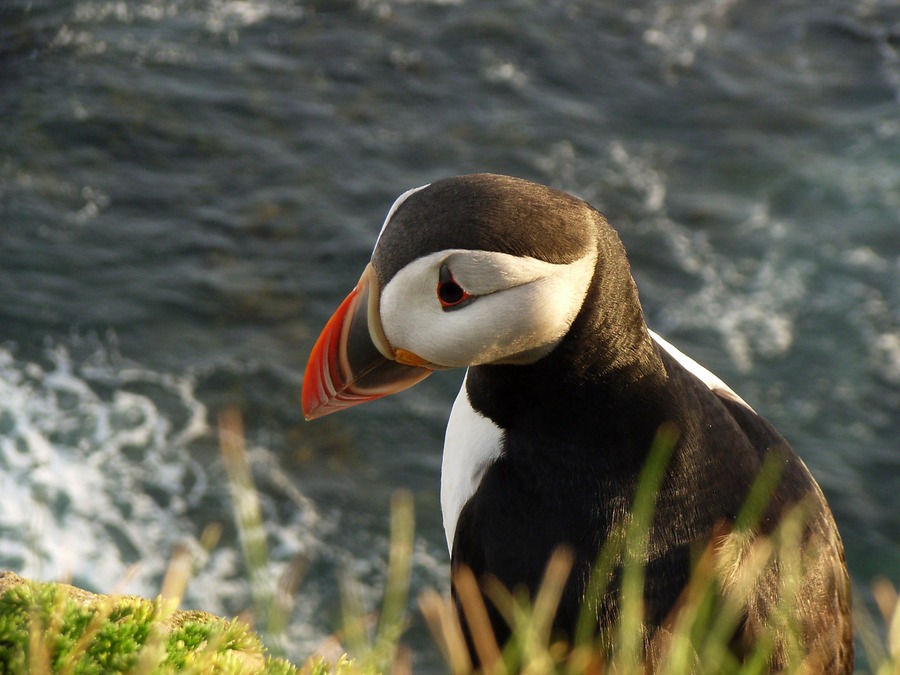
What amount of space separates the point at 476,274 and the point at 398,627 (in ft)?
3.48

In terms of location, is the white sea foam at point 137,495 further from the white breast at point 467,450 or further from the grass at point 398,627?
the grass at point 398,627

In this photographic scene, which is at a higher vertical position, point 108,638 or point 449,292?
point 449,292

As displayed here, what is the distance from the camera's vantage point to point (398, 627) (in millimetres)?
2650

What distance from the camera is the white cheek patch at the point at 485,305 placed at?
3260mm

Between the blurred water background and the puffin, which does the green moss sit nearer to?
the puffin

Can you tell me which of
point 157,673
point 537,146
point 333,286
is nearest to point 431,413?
point 333,286

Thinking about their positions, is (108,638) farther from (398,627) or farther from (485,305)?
(485,305)

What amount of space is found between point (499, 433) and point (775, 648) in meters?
1.13

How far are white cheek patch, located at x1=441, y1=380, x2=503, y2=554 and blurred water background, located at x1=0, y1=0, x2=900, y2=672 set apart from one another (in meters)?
3.77

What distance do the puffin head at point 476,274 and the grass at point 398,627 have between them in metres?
0.60

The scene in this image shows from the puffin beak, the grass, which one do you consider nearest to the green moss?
the grass

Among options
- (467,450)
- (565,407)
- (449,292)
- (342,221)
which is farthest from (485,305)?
(342,221)

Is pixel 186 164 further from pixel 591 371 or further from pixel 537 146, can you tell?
pixel 591 371

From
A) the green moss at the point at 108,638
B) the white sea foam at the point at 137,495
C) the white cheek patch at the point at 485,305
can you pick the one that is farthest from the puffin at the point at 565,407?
the white sea foam at the point at 137,495
